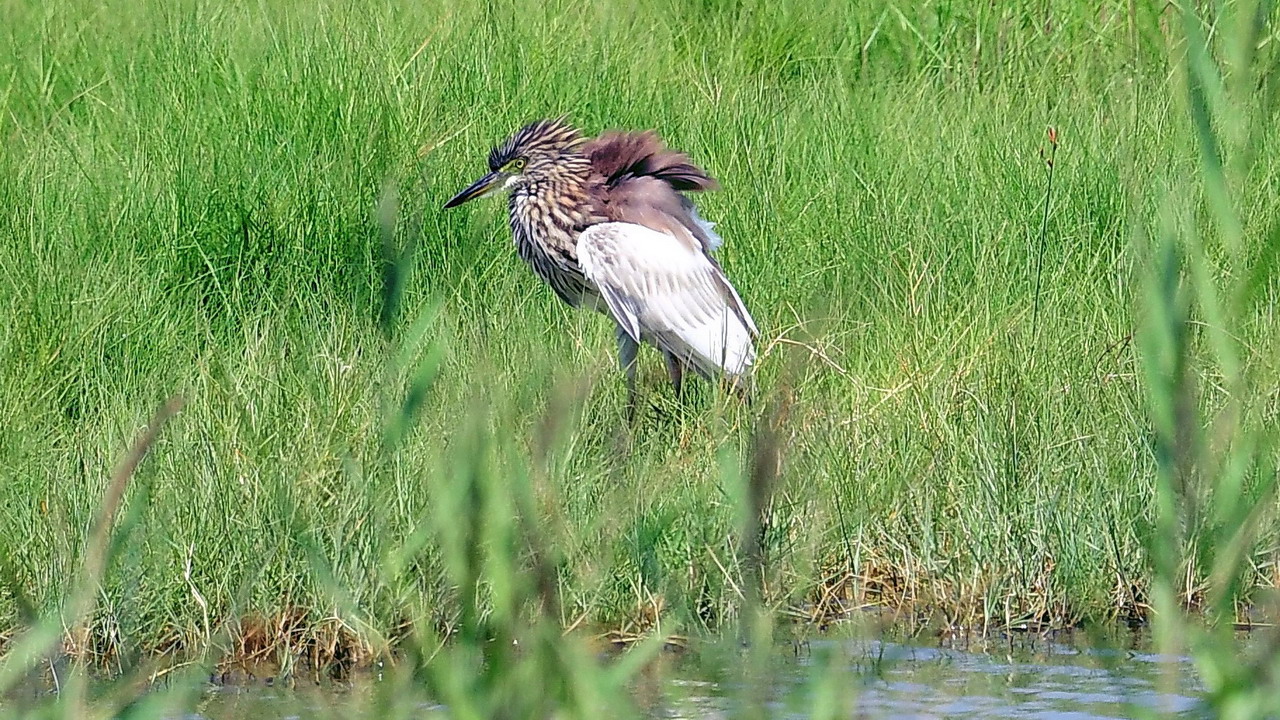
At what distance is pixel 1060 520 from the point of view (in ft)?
13.6

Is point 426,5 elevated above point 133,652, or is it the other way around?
point 426,5

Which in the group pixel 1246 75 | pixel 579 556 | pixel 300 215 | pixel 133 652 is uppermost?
pixel 300 215

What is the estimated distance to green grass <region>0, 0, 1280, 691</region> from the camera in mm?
3873

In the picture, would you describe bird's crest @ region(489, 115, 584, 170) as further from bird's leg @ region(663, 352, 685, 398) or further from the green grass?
bird's leg @ region(663, 352, 685, 398)

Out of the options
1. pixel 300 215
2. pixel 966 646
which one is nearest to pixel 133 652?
pixel 966 646

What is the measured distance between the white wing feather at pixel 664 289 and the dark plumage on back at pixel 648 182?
2.8 inches

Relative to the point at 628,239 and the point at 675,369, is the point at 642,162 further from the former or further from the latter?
the point at 675,369

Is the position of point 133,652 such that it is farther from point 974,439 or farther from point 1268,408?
point 1268,408

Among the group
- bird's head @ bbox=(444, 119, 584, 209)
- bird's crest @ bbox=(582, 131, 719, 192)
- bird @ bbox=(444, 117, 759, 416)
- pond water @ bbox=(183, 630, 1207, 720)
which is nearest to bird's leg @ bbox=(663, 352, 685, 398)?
bird @ bbox=(444, 117, 759, 416)

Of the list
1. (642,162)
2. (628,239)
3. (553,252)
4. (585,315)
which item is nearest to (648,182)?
(642,162)

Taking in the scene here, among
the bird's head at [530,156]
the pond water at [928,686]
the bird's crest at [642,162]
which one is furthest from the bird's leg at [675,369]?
the pond water at [928,686]

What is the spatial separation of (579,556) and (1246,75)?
2212 millimetres

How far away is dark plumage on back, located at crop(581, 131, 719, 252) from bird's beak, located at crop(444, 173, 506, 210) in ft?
1.05

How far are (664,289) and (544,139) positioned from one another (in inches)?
29.1
